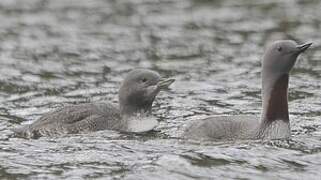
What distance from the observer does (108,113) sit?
45.8 ft

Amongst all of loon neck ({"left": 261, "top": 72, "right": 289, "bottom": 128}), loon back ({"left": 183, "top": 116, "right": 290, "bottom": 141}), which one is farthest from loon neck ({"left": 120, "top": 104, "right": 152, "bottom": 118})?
loon neck ({"left": 261, "top": 72, "right": 289, "bottom": 128})

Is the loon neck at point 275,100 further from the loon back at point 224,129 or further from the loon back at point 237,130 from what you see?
the loon back at point 224,129

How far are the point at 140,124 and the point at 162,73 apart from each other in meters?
4.40

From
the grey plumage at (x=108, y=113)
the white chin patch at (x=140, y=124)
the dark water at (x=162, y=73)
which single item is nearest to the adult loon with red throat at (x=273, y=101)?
the dark water at (x=162, y=73)

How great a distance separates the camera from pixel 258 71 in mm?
17969

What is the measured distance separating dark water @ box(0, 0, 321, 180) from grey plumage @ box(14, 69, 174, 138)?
0.76ft

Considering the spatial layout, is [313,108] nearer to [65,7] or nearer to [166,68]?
[166,68]

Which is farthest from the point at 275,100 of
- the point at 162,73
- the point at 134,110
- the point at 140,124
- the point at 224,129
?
the point at 162,73

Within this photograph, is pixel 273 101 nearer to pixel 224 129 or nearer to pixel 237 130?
pixel 237 130

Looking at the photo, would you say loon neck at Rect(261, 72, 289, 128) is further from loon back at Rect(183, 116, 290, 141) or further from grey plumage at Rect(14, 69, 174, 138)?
grey plumage at Rect(14, 69, 174, 138)

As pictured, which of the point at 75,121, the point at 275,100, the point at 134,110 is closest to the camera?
the point at 275,100

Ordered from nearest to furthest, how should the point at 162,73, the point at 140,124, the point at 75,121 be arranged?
the point at 75,121
the point at 140,124
the point at 162,73

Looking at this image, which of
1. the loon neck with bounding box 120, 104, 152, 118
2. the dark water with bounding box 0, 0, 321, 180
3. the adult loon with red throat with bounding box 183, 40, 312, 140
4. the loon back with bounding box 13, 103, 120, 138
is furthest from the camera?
the loon neck with bounding box 120, 104, 152, 118

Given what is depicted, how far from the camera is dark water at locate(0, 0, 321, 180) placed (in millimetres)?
11781
